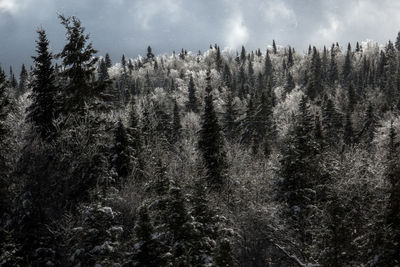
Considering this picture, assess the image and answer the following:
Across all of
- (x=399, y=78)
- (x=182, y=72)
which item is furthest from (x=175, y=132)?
(x=182, y=72)

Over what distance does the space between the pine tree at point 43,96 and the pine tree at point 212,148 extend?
1295cm

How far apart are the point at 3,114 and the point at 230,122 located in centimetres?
4244

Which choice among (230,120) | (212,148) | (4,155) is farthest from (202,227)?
(230,120)

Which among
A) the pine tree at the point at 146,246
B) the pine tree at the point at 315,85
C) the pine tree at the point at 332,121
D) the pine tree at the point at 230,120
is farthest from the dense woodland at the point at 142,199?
the pine tree at the point at 315,85

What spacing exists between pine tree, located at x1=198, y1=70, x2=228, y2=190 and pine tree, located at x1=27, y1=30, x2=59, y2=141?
510 inches

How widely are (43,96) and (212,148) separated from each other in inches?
564

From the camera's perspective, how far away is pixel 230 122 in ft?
193

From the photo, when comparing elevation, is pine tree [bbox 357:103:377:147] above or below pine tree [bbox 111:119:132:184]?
above

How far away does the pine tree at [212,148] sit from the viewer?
29406 mm

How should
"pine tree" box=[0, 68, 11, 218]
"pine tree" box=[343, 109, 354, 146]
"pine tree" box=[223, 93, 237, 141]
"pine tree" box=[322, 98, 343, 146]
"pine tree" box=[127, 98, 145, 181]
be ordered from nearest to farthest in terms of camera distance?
"pine tree" box=[0, 68, 11, 218], "pine tree" box=[127, 98, 145, 181], "pine tree" box=[343, 109, 354, 146], "pine tree" box=[322, 98, 343, 146], "pine tree" box=[223, 93, 237, 141]

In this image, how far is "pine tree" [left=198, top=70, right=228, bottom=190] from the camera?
29.4m

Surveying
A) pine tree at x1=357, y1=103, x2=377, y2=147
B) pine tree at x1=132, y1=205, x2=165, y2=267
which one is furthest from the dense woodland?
pine tree at x1=357, y1=103, x2=377, y2=147

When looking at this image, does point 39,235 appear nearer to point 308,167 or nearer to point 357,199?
point 308,167

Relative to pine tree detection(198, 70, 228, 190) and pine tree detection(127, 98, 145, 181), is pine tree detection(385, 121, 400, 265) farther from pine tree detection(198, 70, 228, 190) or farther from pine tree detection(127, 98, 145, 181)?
pine tree detection(127, 98, 145, 181)
